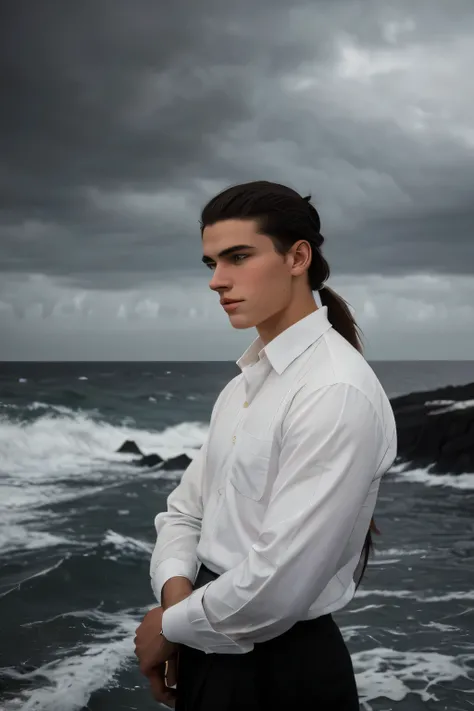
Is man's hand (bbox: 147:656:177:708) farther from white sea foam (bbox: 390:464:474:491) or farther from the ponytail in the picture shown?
white sea foam (bbox: 390:464:474:491)

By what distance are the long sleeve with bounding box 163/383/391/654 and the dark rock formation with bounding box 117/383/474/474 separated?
13.0 feet

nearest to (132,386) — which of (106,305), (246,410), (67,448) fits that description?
(67,448)

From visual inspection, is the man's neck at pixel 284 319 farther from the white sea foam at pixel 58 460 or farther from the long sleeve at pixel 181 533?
the white sea foam at pixel 58 460

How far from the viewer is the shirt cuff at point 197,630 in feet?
3.42

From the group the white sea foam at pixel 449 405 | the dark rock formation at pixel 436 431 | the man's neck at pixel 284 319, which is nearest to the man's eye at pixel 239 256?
the man's neck at pixel 284 319

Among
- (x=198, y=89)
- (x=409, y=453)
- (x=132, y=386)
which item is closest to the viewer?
(x=198, y=89)

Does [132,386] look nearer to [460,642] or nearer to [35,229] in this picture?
[35,229]

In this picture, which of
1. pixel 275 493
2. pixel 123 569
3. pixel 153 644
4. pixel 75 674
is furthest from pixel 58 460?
pixel 275 493

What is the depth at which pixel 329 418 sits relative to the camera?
3.26 ft

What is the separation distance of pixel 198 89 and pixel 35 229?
192 centimetres

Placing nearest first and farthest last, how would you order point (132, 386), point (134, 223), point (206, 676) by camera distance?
point (206, 676), point (134, 223), point (132, 386)

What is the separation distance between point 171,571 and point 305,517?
0.36 m

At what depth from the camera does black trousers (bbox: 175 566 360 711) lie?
1.14 m

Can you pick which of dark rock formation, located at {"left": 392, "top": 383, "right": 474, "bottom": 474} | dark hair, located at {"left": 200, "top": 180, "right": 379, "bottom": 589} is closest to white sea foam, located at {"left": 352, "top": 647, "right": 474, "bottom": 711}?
dark rock formation, located at {"left": 392, "top": 383, "right": 474, "bottom": 474}
